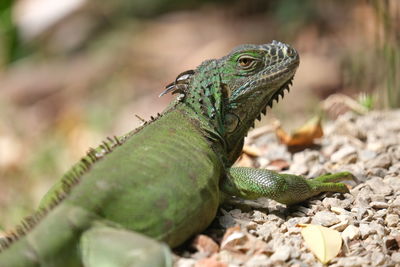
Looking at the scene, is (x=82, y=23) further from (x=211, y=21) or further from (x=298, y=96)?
(x=298, y=96)

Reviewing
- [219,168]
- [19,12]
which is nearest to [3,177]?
[19,12]

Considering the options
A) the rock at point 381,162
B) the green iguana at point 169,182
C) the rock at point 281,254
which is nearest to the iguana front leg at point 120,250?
the green iguana at point 169,182

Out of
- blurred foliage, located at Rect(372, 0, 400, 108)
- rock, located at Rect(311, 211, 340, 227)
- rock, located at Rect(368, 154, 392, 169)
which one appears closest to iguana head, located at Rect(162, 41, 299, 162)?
rock, located at Rect(311, 211, 340, 227)

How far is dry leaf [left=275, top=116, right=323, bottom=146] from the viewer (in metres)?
5.91

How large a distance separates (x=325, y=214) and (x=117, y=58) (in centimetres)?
1118

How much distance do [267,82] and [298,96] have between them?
6758mm

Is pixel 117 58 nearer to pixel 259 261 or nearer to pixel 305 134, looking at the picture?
pixel 305 134

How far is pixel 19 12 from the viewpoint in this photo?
47.8ft

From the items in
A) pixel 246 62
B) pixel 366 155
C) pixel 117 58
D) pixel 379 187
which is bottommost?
pixel 117 58

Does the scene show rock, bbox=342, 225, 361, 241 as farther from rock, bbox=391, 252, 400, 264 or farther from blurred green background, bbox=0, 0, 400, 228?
blurred green background, bbox=0, 0, 400, 228

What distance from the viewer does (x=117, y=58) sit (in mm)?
14953

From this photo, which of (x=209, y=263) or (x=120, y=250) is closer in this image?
Answer: (x=120, y=250)

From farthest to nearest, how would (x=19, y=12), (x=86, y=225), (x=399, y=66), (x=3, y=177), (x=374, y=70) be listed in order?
(x=19, y=12) < (x=3, y=177) < (x=374, y=70) < (x=399, y=66) < (x=86, y=225)

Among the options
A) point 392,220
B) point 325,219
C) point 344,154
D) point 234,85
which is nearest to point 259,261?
point 325,219
